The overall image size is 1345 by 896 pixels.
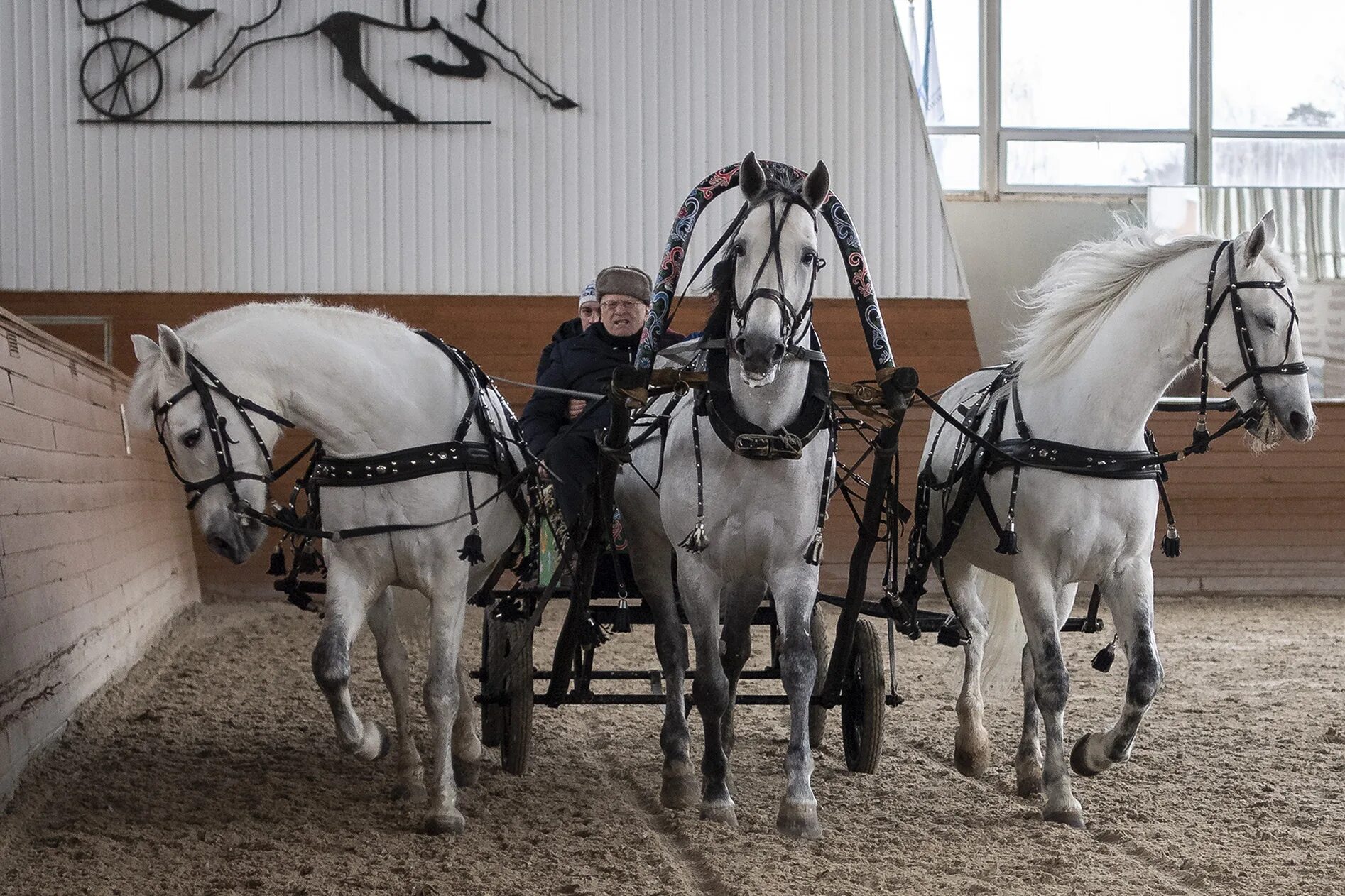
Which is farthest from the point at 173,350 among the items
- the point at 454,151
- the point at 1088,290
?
the point at 454,151

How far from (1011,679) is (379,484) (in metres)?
2.77

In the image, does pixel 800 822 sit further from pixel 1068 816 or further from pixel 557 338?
pixel 557 338

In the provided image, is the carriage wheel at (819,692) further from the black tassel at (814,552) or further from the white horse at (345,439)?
the white horse at (345,439)

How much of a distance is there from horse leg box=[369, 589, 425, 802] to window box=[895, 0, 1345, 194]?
9.84 meters

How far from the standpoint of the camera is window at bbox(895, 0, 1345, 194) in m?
13.3

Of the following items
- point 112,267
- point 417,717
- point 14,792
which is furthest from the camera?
Result: point 112,267

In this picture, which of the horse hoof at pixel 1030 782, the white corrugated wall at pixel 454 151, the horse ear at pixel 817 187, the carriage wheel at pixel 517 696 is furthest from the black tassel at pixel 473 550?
the white corrugated wall at pixel 454 151

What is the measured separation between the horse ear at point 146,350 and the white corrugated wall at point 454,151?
772cm

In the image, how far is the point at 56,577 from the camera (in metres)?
5.64

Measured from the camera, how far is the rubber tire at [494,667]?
4.84 metres

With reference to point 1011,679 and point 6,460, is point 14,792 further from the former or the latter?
point 1011,679

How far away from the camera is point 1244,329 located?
4160 millimetres

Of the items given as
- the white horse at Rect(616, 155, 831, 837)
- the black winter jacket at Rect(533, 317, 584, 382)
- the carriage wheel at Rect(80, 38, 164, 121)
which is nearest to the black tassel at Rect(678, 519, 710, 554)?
the white horse at Rect(616, 155, 831, 837)

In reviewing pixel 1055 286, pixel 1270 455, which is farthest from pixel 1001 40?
pixel 1055 286
